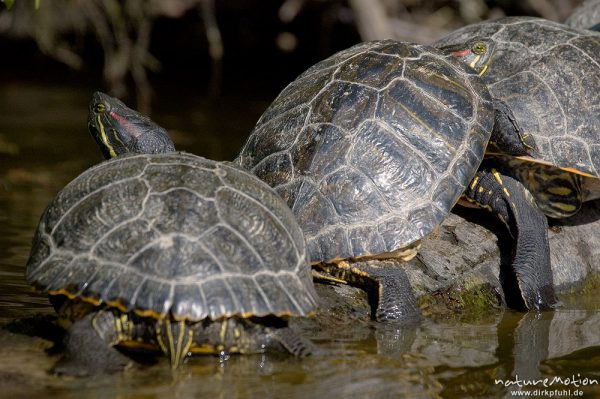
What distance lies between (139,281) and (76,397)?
55 cm

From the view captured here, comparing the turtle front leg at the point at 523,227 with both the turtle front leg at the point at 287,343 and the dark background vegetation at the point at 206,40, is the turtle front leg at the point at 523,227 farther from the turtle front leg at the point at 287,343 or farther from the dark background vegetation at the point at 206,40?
the dark background vegetation at the point at 206,40

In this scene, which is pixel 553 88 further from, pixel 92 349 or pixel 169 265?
pixel 92 349

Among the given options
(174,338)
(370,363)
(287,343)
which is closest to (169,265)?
(174,338)

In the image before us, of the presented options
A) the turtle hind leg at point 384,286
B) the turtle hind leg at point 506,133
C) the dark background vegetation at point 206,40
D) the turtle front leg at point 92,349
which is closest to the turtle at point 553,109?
the turtle hind leg at point 506,133

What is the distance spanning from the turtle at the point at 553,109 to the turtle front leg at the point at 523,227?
0.19m

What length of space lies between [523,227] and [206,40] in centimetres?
1136

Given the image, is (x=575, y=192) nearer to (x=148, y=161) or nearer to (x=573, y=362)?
(x=573, y=362)

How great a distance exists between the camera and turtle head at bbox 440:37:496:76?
20.8 feet

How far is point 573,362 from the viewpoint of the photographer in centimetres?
488

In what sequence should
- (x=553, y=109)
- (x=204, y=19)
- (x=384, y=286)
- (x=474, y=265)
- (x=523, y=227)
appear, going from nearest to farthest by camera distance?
(x=384, y=286) → (x=474, y=265) → (x=523, y=227) → (x=553, y=109) → (x=204, y=19)

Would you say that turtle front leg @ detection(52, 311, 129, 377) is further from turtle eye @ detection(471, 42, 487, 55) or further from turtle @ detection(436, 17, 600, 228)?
turtle eye @ detection(471, 42, 487, 55)

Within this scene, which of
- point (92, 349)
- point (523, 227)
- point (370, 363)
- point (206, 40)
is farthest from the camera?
point (206, 40)

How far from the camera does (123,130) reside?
17.7 ft

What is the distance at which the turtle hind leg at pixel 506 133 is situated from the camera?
231 inches
